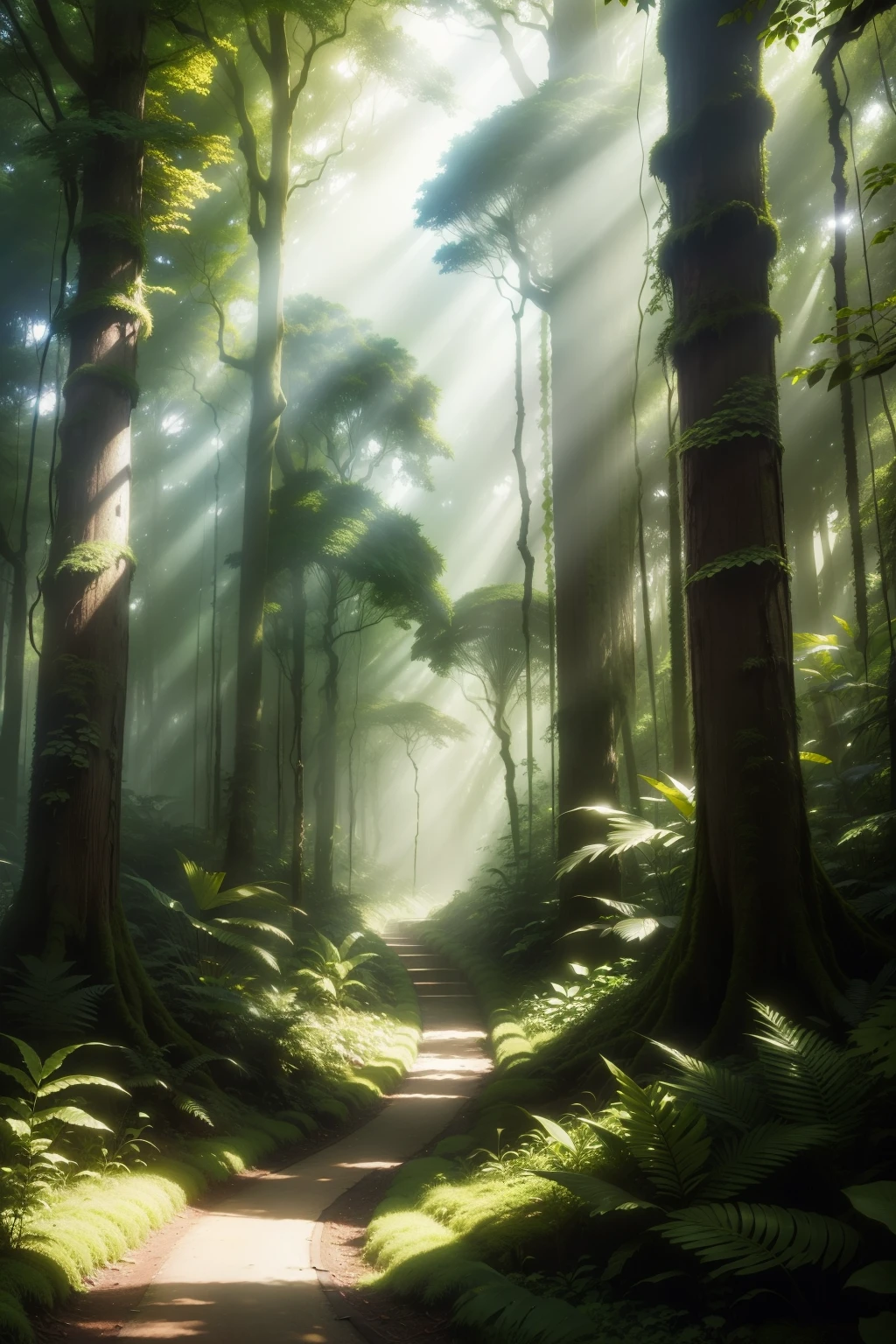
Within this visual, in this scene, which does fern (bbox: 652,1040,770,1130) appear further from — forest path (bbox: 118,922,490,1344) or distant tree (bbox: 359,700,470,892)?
distant tree (bbox: 359,700,470,892)

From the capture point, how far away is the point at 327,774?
23.7m

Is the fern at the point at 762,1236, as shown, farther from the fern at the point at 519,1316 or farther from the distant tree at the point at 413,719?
the distant tree at the point at 413,719

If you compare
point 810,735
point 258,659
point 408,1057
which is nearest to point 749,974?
point 408,1057

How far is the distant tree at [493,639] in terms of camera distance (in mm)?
20344

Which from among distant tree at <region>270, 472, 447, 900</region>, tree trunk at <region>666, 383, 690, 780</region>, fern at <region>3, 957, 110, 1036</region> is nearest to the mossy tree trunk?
fern at <region>3, 957, 110, 1036</region>

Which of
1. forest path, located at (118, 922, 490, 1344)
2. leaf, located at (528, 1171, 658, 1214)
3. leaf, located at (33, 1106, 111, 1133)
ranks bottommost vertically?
forest path, located at (118, 922, 490, 1344)

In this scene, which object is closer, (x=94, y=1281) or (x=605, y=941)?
(x=94, y=1281)

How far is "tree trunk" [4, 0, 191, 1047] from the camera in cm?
644

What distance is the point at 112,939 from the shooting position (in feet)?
21.7

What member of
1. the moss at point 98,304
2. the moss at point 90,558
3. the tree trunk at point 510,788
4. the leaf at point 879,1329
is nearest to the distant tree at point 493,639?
the tree trunk at point 510,788

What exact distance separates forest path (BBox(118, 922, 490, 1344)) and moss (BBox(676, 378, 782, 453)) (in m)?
4.99

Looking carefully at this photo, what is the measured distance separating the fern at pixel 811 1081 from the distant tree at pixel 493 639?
622 inches

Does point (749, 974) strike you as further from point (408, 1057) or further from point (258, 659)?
point (258, 659)

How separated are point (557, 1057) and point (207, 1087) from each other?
280cm
